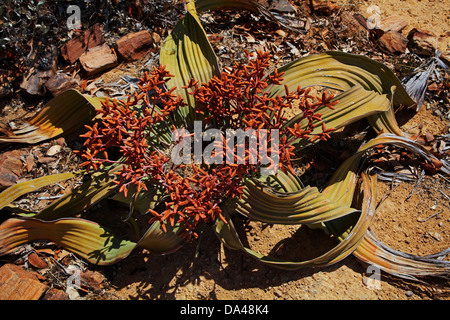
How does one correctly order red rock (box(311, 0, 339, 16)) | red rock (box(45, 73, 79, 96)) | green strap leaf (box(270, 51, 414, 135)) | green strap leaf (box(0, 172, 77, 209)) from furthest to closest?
red rock (box(311, 0, 339, 16))
red rock (box(45, 73, 79, 96))
green strap leaf (box(270, 51, 414, 135))
green strap leaf (box(0, 172, 77, 209))

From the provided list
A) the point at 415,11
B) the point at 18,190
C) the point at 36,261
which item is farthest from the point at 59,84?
the point at 415,11

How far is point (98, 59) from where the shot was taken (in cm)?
263

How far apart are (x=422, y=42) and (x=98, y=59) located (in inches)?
86.2

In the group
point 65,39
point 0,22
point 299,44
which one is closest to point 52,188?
point 65,39

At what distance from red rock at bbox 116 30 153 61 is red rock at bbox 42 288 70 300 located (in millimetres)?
1545

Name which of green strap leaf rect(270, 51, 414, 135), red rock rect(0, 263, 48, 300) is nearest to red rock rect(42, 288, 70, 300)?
red rock rect(0, 263, 48, 300)

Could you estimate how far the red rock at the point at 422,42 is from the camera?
8.65 feet

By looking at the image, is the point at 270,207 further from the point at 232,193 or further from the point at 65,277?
the point at 65,277

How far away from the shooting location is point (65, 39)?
2691mm

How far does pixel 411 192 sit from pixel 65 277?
1949mm

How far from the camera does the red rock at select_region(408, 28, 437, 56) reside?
264 cm

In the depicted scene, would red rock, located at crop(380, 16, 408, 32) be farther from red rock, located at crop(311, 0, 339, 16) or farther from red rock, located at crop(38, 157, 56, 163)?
red rock, located at crop(38, 157, 56, 163)

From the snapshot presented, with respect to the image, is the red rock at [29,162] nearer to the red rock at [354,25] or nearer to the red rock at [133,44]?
the red rock at [133,44]

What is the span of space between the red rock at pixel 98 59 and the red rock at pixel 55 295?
140 centimetres
